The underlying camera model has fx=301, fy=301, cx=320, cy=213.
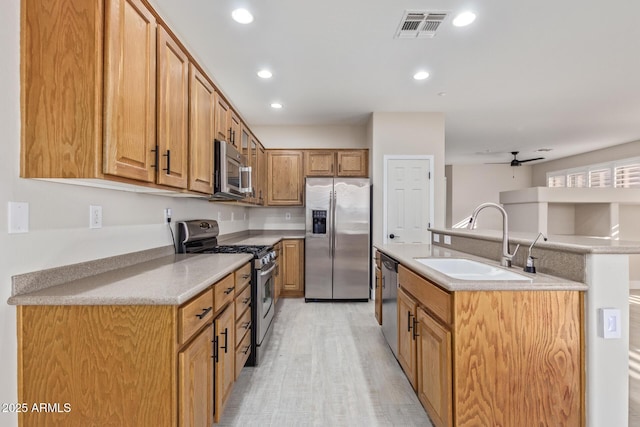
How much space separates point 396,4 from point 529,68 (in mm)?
1924

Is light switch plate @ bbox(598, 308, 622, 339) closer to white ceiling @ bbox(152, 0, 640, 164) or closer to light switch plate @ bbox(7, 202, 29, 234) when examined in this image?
white ceiling @ bbox(152, 0, 640, 164)

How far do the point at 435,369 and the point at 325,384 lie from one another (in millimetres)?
947

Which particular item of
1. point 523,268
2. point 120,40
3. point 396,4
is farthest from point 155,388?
point 396,4

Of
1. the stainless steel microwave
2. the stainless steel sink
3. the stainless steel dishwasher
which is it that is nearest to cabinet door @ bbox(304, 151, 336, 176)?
the stainless steel microwave

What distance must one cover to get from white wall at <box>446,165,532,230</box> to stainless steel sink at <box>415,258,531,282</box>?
23.8 feet

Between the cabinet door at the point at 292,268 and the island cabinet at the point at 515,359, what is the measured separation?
321cm

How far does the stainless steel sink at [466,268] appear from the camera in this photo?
1853 millimetres

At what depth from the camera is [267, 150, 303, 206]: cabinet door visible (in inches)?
190

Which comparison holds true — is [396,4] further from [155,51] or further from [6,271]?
[6,271]

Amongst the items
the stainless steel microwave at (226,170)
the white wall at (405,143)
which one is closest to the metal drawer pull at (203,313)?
the stainless steel microwave at (226,170)

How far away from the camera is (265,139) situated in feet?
17.2

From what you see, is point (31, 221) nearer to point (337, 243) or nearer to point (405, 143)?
point (337, 243)

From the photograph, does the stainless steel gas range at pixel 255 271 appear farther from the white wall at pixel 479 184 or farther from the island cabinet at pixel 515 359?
the white wall at pixel 479 184

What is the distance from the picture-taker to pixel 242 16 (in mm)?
2342
